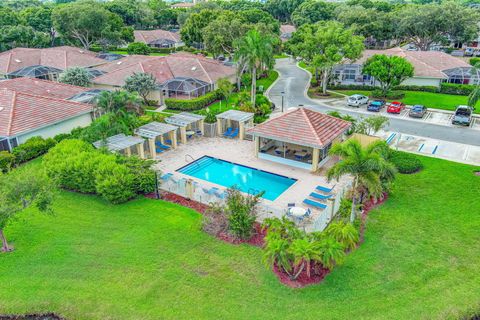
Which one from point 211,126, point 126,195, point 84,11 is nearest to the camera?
point 126,195

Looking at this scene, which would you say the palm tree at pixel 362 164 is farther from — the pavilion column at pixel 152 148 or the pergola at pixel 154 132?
the pergola at pixel 154 132

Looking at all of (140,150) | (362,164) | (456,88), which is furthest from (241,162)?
(456,88)

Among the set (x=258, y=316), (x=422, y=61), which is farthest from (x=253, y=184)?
(x=422, y=61)

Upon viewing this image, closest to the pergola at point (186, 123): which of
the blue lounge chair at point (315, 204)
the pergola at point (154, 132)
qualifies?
the pergola at point (154, 132)

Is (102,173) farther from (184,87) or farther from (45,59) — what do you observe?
(45,59)

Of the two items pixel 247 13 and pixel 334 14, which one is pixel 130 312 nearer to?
pixel 247 13

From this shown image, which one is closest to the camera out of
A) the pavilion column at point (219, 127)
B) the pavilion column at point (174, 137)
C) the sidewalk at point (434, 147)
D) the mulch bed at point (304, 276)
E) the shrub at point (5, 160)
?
the mulch bed at point (304, 276)

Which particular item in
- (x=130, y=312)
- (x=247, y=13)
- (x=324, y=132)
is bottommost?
(x=130, y=312)
